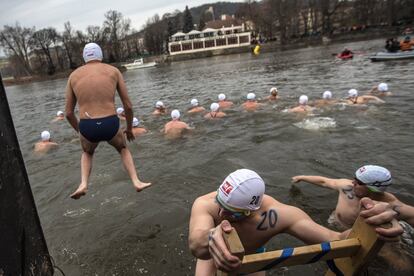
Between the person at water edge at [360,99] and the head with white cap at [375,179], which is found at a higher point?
the head with white cap at [375,179]

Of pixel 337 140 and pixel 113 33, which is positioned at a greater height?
pixel 113 33

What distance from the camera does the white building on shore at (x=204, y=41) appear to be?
92375 mm

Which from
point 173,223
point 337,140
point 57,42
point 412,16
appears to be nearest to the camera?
point 173,223

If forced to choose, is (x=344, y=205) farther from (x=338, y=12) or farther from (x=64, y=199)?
(x=338, y=12)

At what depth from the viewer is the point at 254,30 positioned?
99.0m

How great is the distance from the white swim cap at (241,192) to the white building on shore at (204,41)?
300ft

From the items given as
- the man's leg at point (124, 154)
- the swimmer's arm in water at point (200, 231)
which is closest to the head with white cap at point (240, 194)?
the swimmer's arm in water at point (200, 231)

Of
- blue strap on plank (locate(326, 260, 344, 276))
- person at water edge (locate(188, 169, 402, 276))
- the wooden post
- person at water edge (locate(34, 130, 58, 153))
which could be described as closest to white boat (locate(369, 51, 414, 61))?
person at water edge (locate(34, 130, 58, 153))

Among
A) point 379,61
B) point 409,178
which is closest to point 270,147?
point 409,178

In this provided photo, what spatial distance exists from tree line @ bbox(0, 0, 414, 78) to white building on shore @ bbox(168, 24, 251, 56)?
7.86 metres

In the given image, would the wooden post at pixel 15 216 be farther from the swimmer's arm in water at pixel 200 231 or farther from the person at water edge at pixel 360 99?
the person at water edge at pixel 360 99

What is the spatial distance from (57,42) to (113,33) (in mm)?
14522

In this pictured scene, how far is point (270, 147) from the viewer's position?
9.07m

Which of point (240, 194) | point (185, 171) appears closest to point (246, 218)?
point (240, 194)
